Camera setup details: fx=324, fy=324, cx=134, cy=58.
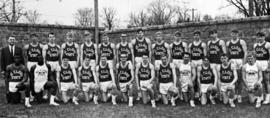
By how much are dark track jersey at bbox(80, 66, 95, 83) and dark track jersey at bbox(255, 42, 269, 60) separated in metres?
4.08

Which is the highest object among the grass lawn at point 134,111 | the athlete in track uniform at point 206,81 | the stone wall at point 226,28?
the stone wall at point 226,28

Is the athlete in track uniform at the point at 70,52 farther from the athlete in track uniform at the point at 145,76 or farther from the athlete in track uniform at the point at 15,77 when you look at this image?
the athlete in track uniform at the point at 145,76

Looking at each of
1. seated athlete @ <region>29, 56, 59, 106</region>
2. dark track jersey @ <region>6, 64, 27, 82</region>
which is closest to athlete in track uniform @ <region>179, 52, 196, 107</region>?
seated athlete @ <region>29, 56, 59, 106</region>

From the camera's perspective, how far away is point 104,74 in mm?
8203

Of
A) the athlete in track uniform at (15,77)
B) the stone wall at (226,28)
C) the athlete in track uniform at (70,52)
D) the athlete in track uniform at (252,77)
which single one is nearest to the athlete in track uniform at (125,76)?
the athlete in track uniform at (70,52)

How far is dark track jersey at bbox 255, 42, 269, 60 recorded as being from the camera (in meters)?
7.51

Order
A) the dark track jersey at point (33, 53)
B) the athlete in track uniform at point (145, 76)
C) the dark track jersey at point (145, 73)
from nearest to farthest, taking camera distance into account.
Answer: the athlete in track uniform at point (145, 76) < the dark track jersey at point (145, 73) < the dark track jersey at point (33, 53)

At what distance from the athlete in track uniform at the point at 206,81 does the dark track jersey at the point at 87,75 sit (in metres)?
2.70

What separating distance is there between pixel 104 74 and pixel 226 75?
2978 mm

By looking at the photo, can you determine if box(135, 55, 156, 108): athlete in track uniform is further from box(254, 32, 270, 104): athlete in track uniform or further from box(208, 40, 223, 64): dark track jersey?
box(254, 32, 270, 104): athlete in track uniform

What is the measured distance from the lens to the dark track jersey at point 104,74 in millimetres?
8188

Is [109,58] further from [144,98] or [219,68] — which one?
[219,68]

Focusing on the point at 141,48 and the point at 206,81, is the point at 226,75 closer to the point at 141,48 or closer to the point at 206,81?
the point at 206,81

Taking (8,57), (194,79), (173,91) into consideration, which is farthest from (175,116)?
(8,57)
